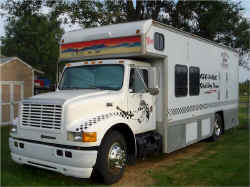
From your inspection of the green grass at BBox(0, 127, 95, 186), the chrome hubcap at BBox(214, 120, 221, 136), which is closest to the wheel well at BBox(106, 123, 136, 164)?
the green grass at BBox(0, 127, 95, 186)

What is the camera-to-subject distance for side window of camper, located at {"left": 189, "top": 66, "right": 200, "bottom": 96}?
805 cm

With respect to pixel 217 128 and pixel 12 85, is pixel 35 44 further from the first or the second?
pixel 217 128

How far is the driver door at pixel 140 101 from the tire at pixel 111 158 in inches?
25.3

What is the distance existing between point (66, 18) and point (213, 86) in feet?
33.8

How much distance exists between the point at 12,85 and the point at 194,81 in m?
9.92

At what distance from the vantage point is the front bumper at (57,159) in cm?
485

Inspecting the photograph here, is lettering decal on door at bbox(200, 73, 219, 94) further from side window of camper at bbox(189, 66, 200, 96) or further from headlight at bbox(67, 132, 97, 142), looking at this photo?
headlight at bbox(67, 132, 97, 142)

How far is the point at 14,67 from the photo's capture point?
563 inches

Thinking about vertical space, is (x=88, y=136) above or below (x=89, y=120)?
below

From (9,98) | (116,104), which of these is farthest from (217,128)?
(9,98)

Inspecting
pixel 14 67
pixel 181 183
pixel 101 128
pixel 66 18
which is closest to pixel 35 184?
pixel 101 128

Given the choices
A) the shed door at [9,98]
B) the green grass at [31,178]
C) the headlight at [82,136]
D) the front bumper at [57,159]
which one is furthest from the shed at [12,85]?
the headlight at [82,136]

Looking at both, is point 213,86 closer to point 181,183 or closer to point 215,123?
point 215,123

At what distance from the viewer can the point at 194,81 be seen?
8.26 meters
